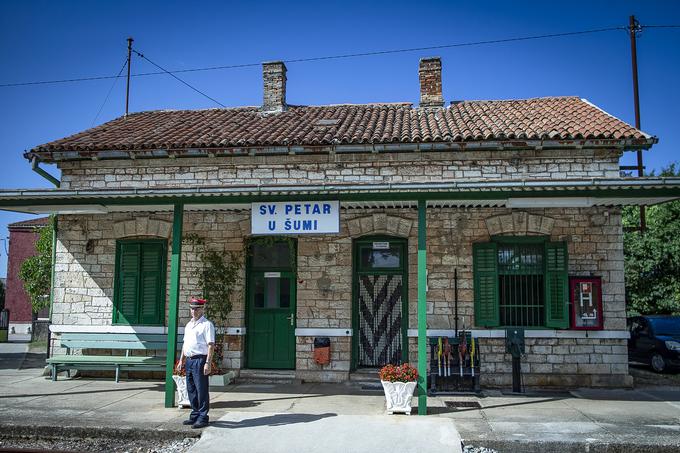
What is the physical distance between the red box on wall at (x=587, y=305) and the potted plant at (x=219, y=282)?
6.05 m

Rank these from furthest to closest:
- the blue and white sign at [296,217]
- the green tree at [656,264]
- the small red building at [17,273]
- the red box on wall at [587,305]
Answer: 1. the small red building at [17,273]
2. the green tree at [656,264]
3. the red box on wall at [587,305]
4. the blue and white sign at [296,217]

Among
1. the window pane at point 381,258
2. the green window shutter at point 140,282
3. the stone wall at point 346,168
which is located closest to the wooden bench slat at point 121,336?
the green window shutter at point 140,282

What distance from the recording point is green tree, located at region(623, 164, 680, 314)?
1741 cm

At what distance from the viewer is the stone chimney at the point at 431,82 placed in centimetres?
1336

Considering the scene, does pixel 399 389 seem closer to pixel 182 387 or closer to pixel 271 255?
pixel 182 387

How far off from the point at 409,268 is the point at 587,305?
312 cm

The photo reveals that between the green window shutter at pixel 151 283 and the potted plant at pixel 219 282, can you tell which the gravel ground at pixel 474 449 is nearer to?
the potted plant at pixel 219 282

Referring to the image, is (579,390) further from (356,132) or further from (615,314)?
(356,132)

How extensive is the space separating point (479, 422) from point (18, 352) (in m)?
14.9

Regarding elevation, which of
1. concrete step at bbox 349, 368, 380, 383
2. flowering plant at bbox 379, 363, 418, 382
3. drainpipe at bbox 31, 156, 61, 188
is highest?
drainpipe at bbox 31, 156, 61, 188

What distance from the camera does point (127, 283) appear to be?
35.4ft

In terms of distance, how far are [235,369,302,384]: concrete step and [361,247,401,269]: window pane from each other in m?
2.44

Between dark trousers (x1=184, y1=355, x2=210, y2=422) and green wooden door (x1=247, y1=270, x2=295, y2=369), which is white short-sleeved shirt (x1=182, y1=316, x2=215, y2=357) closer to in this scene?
dark trousers (x1=184, y1=355, x2=210, y2=422)

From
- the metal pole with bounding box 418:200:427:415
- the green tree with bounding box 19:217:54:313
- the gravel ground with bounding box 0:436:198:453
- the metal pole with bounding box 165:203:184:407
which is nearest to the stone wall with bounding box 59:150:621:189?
the metal pole with bounding box 418:200:427:415
